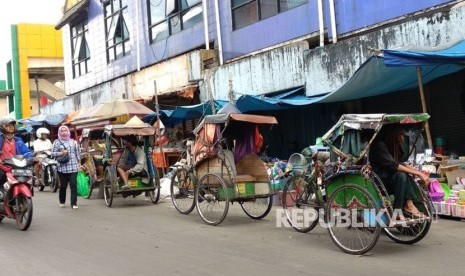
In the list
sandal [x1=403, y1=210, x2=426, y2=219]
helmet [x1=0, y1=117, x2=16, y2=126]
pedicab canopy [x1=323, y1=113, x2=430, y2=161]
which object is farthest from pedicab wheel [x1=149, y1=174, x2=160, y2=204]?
sandal [x1=403, y1=210, x2=426, y2=219]

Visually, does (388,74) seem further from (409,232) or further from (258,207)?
(409,232)

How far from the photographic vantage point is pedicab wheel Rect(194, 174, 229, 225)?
771cm

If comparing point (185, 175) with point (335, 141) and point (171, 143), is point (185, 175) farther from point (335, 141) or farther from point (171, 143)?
point (171, 143)

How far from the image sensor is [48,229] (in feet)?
25.8

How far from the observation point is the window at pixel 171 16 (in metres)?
16.5

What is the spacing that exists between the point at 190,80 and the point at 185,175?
24.5 feet

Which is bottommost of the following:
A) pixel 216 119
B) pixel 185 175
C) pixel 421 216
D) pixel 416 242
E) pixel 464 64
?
pixel 416 242

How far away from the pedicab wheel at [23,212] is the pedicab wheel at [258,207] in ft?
11.1

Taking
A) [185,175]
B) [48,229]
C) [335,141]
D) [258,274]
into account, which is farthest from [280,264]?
[48,229]

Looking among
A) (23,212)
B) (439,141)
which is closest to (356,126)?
(439,141)

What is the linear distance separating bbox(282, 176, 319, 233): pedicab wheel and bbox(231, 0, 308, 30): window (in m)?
6.74

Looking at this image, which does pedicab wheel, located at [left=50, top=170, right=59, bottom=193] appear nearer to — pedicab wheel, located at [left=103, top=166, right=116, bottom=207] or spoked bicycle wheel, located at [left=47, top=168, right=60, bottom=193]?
spoked bicycle wheel, located at [left=47, top=168, right=60, bottom=193]

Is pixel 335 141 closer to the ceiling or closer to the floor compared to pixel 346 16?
closer to the floor

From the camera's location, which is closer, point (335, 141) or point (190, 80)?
point (335, 141)
